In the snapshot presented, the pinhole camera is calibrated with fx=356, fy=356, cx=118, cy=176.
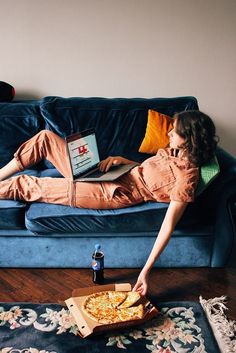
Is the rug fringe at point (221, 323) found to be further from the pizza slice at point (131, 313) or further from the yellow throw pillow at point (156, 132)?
the yellow throw pillow at point (156, 132)

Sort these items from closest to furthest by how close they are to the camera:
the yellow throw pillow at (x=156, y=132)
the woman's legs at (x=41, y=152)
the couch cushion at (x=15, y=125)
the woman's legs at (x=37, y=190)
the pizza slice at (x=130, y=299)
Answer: the pizza slice at (x=130, y=299) < the woman's legs at (x=37, y=190) < the woman's legs at (x=41, y=152) < the yellow throw pillow at (x=156, y=132) < the couch cushion at (x=15, y=125)

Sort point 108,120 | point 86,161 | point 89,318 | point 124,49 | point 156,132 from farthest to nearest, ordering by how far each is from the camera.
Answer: point 124,49, point 108,120, point 156,132, point 86,161, point 89,318

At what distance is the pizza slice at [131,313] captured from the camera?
150cm

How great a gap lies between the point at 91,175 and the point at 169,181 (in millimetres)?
426

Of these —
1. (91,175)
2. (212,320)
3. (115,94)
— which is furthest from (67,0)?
(212,320)

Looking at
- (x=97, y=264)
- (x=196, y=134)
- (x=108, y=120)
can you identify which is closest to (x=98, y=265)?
(x=97, y=264)

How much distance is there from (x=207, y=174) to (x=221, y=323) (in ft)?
2.27

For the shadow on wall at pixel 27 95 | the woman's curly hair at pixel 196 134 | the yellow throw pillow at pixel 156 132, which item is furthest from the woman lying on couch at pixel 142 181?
the shadow on wall at pixel 27 95

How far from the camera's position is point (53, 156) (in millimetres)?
2049

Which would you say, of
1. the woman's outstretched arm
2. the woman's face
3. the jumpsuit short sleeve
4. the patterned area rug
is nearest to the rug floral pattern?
the patterned area rug

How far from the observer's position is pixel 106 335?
59.1 inches

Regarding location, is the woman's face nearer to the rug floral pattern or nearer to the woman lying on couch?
the woman lying on couch

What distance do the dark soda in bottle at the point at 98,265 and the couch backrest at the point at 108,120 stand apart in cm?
70

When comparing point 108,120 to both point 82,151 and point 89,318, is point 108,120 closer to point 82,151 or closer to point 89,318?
point 82,151
